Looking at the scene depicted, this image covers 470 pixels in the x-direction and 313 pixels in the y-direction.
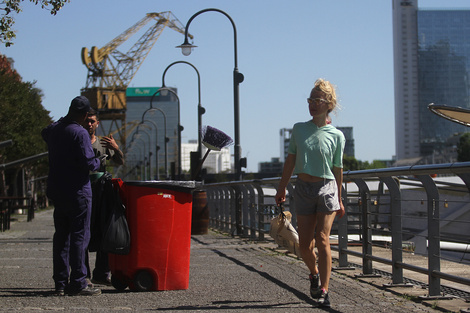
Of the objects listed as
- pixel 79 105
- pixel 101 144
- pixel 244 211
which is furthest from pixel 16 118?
pixel 79 105

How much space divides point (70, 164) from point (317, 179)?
2.28m

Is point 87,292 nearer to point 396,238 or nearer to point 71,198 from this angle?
point 71,198

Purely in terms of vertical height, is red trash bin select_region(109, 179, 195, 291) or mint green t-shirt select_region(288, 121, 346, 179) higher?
mint green t-shirt select_region(288, 121, 346, 179)

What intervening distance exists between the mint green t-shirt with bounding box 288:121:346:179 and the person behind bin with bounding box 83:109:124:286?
226cm

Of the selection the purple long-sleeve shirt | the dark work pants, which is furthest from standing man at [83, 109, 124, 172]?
the dark work pants

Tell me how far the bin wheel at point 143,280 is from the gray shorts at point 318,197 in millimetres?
1717

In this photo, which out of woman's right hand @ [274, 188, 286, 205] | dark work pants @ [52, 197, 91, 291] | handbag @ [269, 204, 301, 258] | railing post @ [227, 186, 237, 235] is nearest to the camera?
woman's right hand @ [274, 188, 286, 205]

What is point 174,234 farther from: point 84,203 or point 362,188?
point 362,188

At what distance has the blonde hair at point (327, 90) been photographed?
21.9 ft

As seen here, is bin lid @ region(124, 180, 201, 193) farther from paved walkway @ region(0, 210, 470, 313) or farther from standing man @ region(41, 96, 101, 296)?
paved walkway @ region(0, 210, 470, 313)

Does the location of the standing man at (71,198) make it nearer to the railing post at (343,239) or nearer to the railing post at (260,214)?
the railing post at (343,239)

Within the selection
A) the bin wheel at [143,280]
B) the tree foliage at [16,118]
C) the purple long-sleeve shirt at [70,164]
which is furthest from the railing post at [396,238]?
the tree foliage at [16,118]

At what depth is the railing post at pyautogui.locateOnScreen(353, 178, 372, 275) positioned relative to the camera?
8.68 m

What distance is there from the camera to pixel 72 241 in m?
7.18
